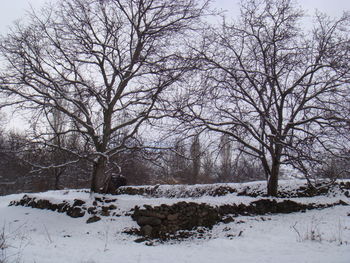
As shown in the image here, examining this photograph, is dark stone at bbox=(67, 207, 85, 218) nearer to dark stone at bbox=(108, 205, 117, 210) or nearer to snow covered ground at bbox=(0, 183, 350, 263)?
snow covered ground at bbox=(0, 183, 350, 263)

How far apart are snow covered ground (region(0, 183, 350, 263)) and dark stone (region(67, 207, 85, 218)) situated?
0.22m

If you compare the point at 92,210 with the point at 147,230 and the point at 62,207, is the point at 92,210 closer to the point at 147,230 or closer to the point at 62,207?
the point at 62,207

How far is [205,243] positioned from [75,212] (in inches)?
204

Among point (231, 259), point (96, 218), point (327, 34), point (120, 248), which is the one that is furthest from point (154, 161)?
point (327, 34)

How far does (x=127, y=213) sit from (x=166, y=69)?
5.65m

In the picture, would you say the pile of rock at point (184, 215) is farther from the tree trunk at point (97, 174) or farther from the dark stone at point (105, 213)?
the tree trunk at point (97, 174)

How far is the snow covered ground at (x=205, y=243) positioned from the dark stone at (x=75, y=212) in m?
0.22

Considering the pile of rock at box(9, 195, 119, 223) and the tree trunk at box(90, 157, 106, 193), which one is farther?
the tree trunk at box(90, 157, 106, 193)

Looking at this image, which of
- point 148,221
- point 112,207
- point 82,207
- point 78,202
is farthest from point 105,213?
point 148,221

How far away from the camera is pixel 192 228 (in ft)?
27.2

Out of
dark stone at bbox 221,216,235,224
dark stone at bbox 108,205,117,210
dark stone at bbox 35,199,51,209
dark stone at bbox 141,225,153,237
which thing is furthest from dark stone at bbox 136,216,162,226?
dark stone at bbox 35,199,51,209

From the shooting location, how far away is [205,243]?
672cm

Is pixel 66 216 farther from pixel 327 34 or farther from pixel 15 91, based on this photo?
pixel 327 34

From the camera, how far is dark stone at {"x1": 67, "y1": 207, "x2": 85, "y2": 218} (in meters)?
9.54
